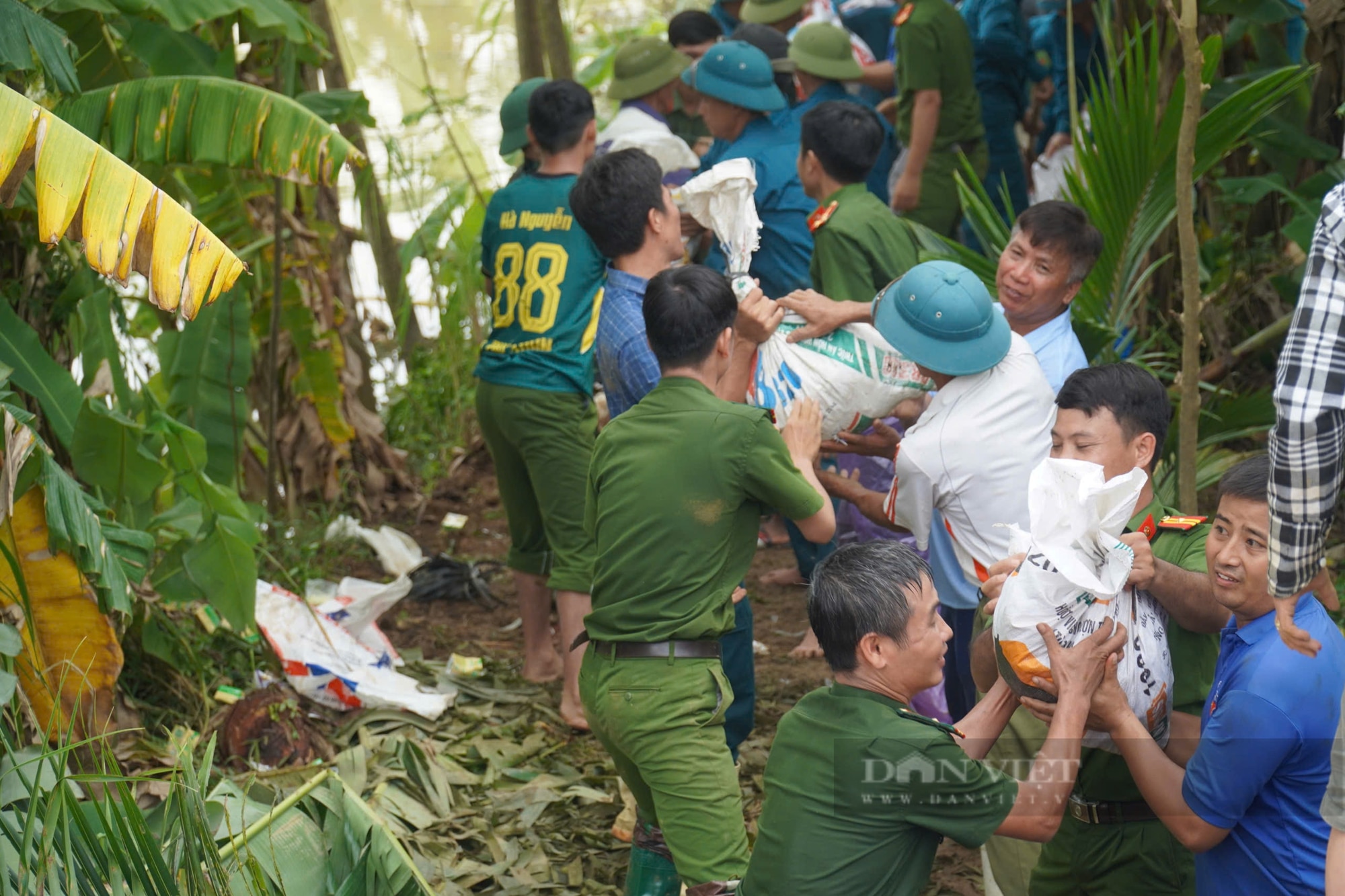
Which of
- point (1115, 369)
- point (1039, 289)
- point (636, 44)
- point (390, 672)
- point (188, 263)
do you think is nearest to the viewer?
point (1115, 369)

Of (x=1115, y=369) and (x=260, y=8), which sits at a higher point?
(x=260, y=8)

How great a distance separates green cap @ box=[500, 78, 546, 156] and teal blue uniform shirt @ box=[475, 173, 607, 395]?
17.0 inches

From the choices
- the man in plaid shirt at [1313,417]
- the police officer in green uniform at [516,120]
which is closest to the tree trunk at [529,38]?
the police officer in green uniform at [516,120]

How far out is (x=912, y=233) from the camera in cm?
438

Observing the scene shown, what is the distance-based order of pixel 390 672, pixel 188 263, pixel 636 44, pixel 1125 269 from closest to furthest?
pixel 188 263 < pixel 1125 269 < pixel 390 672 < pixel 636 44

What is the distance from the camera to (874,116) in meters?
4.20

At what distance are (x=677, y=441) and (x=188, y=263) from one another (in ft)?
3.80

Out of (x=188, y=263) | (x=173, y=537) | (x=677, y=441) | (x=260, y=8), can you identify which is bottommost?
(x=173, y=537)

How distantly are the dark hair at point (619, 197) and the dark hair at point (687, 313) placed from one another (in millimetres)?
650

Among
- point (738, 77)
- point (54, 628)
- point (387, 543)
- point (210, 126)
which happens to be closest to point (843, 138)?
point (738, 77)

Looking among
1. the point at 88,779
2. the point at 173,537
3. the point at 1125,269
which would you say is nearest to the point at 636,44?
the point at 1125,269

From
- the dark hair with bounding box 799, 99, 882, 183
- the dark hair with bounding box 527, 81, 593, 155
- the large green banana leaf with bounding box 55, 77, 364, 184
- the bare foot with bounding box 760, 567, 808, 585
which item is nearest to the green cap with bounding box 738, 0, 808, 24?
the dark hair with bounding box 527, 81, 593, 155

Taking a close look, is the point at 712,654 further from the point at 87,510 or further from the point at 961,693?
the point at 87,510

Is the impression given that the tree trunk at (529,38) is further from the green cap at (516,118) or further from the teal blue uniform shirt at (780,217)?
the teal blue uniform shirt at (780,217)
